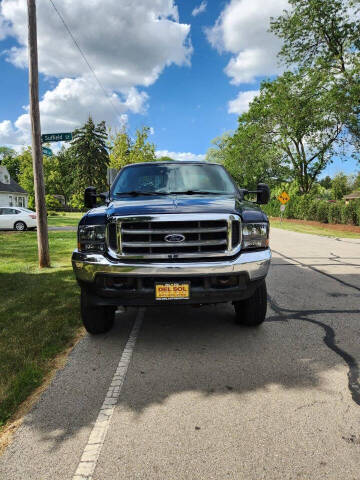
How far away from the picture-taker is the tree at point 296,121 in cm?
2451

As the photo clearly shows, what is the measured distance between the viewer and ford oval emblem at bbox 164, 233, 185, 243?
136 inches

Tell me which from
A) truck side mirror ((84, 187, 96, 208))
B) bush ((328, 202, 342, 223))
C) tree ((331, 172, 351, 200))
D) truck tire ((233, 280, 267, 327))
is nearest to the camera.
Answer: truck tire ((233, 280, 267, 327))

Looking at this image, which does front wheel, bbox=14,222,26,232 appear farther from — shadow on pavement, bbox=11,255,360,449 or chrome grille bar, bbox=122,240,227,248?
chrome grille bar, bbox=122,240,227,248

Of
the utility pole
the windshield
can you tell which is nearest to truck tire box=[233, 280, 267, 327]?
the windshield

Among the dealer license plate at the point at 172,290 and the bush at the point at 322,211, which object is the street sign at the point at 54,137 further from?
the bush at the point at 322,211

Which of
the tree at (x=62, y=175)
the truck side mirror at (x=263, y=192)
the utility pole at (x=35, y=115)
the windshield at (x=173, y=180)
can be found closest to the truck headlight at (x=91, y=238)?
the windshield at (x=173, y=180)

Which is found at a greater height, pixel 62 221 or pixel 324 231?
pixel 62 221

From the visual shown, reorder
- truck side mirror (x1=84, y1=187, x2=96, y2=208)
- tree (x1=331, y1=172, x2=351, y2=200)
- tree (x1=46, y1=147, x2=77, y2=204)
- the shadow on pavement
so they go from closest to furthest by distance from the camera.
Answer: the shadow on pavement → truck side mirror (x1=84, y1=187, x2=96, y2=208) → tree (x1=46, y1=147, x2=77, y2=204) → tree (x1=331, y1=172, x2=351, y2=200)

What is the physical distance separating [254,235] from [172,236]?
905mm

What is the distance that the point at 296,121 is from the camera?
27297 mm

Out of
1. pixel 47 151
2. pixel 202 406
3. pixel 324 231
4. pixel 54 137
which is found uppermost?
pixel 54 137

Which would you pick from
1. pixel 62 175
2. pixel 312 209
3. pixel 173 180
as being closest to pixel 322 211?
pixel 312 209

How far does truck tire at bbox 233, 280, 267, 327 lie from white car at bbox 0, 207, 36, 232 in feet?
61.1

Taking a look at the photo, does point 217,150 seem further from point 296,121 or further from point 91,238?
point 91,238
